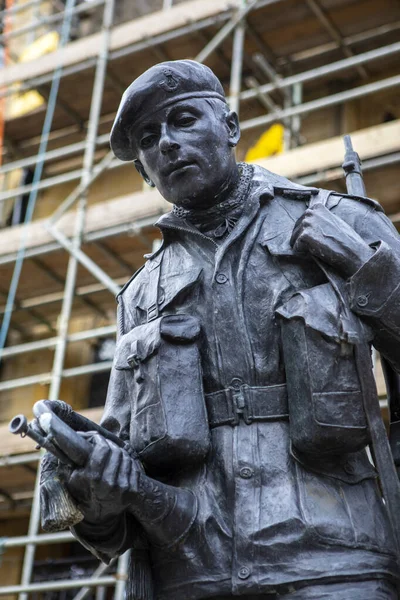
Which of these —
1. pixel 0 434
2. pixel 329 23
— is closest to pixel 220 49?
pixel 329 23

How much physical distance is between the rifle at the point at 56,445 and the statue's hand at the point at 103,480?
23 mm

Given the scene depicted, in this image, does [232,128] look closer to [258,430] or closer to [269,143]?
[258,430]

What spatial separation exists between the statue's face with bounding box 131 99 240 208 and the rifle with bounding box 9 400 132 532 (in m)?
0.74

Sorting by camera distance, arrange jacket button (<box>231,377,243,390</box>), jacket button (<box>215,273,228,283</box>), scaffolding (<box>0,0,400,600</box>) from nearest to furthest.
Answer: jacket button (<box>231,377,243,390</box>) → jacket button (<box>215,273,228,283</box>) → scaffolding (<box>0,0,400,600</box>)

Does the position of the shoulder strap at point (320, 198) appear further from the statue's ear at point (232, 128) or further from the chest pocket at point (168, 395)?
the chest pocket at point (168, 395)

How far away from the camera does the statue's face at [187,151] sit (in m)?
3.10

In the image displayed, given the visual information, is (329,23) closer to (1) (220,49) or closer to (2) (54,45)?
(1) (220,49)

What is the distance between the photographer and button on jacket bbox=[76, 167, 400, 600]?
2686 millimetres

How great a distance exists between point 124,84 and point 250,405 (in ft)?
41.3

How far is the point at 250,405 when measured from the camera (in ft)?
9.52

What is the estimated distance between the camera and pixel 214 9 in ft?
43.6

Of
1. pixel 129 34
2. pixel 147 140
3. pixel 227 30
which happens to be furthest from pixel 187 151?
pixel 129 34

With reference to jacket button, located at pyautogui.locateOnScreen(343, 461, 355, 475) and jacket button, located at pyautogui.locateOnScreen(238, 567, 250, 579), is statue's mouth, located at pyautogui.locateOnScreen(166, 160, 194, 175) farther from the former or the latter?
jacket button, located at pyautogui.locateOnScreen(238, 567, 250, 579)

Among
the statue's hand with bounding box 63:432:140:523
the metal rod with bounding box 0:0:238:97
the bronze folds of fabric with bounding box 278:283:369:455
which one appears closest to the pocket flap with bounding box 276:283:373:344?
the bronze folds of fabric with bounding box 278:283:369:455
